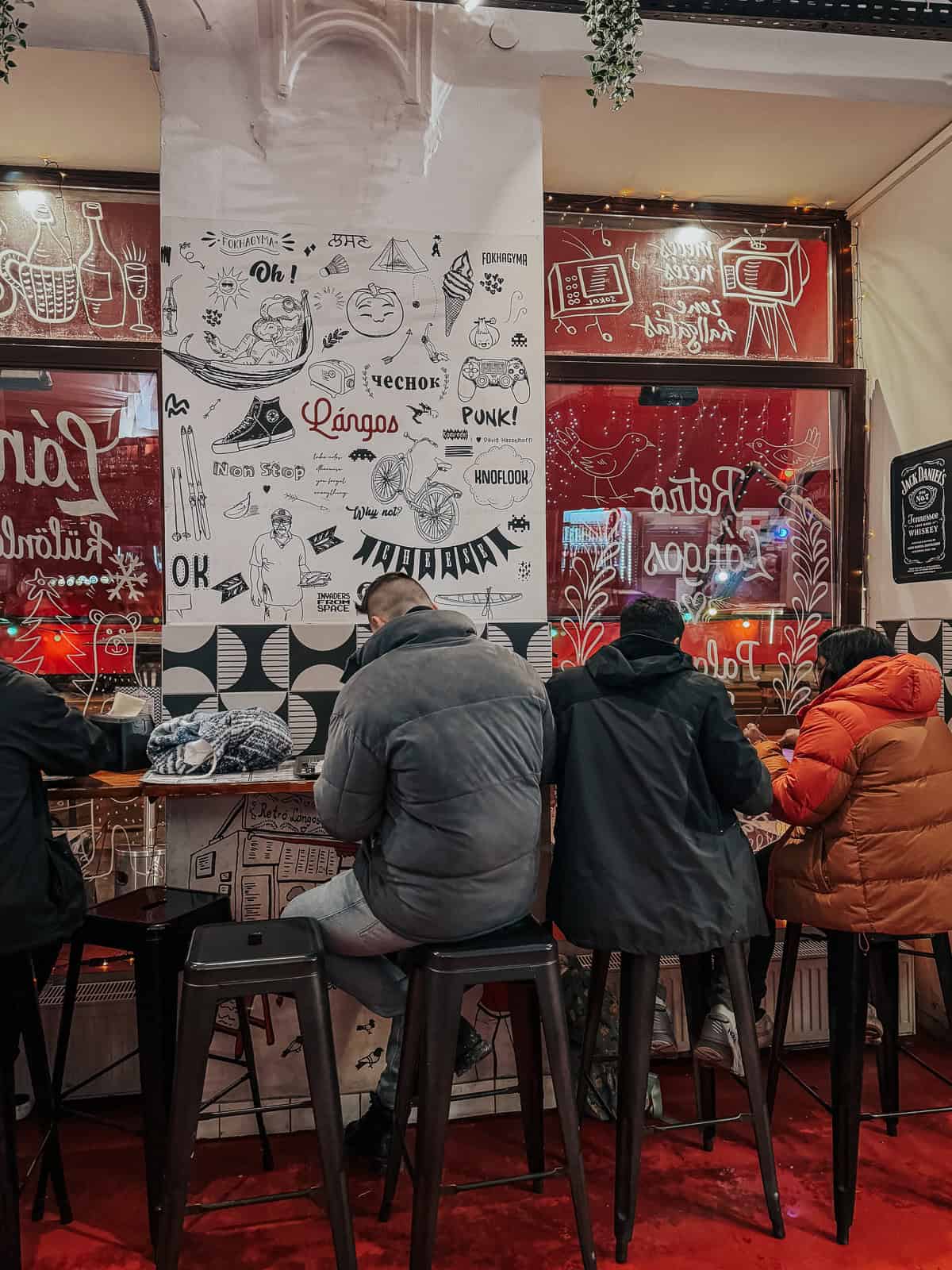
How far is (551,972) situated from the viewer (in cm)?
225

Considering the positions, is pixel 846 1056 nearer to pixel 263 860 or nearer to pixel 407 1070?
pixel 407 1070

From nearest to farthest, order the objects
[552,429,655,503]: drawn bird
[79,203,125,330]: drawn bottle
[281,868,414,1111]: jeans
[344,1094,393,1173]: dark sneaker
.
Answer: [281,868,414,1111]: jeans, [344,1094,393,1173]: dark sneaker, [79,203,125,330]: drawn bottle, [552,429,655,503]: drawn bird

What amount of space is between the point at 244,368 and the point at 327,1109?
237 centimetres

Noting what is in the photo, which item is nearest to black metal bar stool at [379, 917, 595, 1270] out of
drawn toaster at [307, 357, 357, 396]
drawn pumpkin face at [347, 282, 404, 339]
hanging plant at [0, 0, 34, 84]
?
drawn toaster at [307, 357, 357, 396]

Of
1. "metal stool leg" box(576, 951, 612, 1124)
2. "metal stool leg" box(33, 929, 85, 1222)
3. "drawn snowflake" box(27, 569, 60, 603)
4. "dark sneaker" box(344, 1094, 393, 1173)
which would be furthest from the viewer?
"drawn snowflake" box(27, 569, 60, 603)

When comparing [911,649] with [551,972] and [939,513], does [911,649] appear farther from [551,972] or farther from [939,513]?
[551,972]

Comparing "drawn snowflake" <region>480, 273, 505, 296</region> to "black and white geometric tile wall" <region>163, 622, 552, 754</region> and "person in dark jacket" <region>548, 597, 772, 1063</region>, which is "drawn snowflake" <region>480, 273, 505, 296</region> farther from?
"person in dark jacket" <region>548, 597, 772, 1063</region>

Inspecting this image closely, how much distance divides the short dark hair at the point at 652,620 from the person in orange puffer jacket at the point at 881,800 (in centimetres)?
54

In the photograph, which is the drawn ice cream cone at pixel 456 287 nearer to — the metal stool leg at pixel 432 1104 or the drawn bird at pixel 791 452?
the drawn bird at pixel 791 452

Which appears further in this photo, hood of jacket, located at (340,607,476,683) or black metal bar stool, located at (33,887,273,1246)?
black metal bar stool, located at (33,887,273,1246)

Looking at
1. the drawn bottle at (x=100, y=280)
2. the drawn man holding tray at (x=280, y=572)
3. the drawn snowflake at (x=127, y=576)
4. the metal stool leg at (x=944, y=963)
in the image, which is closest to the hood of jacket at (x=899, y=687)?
the metal stool leg at (x=944, y=963)

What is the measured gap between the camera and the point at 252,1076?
2727 millimetres

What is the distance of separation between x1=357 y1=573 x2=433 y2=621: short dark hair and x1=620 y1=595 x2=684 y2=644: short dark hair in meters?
0.69

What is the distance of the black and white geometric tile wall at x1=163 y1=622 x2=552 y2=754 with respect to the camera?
321 centimetres
